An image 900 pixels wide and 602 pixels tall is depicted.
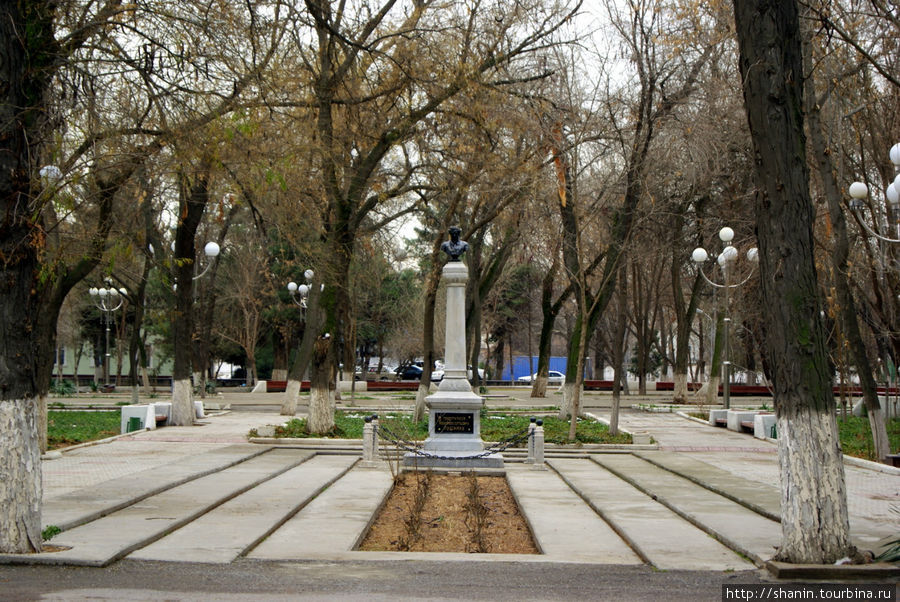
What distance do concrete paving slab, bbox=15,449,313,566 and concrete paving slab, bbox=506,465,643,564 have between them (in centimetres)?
405

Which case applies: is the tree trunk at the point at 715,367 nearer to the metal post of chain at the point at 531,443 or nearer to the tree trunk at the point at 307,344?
the tree trunk at the point at 307,344

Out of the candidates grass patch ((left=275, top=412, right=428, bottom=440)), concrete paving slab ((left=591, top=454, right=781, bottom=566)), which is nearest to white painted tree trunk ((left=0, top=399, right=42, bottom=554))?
concrete paving slab ((left=591, top=454, right=781, bottom=566))

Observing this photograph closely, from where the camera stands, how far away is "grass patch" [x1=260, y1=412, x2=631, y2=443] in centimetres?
2127

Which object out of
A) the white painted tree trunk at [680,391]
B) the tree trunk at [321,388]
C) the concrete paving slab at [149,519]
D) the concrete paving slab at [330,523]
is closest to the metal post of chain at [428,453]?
the concrete paving slab at [330,523]

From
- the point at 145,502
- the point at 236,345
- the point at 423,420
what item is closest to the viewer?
the point at 145,502

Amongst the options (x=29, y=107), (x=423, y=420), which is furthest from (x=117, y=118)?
(x=423, y=420)

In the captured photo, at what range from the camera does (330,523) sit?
36.4 feet

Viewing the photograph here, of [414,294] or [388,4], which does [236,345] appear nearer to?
[414,294]

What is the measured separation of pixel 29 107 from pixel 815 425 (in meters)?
8.10

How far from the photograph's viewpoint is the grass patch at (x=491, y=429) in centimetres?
2127

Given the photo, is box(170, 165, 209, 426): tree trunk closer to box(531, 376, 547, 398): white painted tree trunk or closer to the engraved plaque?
the engraved plaque

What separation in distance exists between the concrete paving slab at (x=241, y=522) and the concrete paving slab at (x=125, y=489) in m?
1.17

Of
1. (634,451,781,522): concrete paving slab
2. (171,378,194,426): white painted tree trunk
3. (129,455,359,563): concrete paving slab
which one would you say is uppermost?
(171,378,194,426): white painted tree trunk

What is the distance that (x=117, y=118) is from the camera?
12.6 metres
